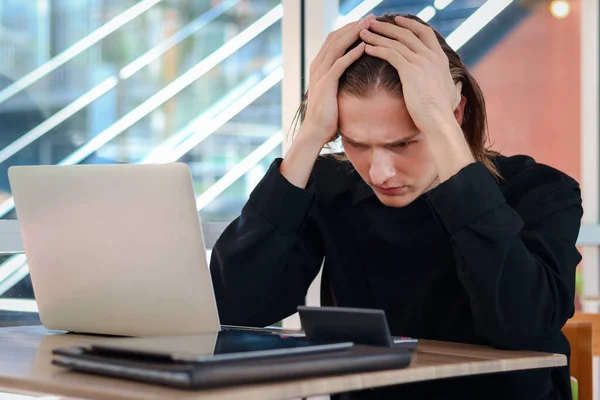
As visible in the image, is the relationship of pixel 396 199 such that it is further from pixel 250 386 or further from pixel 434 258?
pixel 250 386

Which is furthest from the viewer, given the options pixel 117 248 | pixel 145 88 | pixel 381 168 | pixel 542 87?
pixel 542 87

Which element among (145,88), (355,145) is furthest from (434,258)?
(145,88)

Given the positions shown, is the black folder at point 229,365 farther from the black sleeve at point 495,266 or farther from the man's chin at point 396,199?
the man's chin at point 396,199

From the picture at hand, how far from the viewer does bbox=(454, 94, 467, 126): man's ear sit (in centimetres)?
162

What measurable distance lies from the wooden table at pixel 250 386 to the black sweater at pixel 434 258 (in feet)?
0.40

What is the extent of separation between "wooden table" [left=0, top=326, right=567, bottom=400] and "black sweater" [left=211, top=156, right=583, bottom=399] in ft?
0.40

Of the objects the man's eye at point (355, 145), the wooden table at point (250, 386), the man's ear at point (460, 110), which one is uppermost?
the man's ear at point (460, 110)

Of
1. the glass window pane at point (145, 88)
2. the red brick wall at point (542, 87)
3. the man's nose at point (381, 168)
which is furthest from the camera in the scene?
the red brick wall at point (542, 87)

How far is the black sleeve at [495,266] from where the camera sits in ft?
4.15

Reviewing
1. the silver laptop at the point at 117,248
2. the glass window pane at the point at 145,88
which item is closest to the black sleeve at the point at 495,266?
the silver laptop at the point at 117,248

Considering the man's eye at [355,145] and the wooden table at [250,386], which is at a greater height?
the man's eye at [355,145]

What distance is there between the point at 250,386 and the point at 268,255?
28.7 inches

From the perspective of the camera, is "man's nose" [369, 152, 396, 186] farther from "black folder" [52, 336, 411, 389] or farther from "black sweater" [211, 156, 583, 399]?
"black folder" [52, 336, 411, 389]

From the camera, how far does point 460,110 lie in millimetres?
1635
